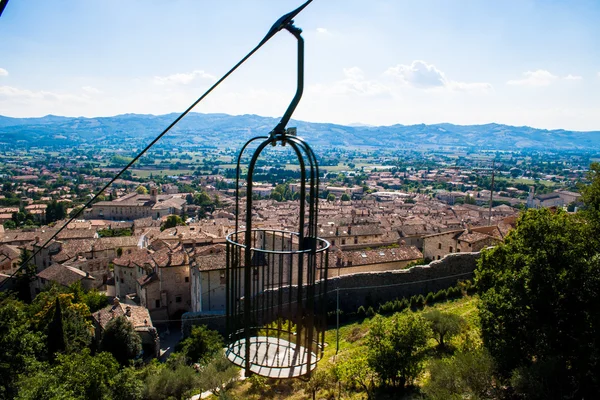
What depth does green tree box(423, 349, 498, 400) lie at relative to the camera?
30.4 feet

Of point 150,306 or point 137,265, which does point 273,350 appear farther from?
point 137,265

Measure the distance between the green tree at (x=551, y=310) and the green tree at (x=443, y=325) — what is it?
242cm

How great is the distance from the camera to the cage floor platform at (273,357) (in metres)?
4.06

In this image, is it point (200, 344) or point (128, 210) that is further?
point (128, 210)

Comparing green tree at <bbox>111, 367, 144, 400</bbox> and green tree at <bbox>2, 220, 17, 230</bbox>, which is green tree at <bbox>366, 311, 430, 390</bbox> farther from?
green tree at <bbox>2, 220, 17, 230</bbox>

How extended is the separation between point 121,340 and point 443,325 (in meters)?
15.3

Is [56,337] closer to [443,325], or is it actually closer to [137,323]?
[137,323]

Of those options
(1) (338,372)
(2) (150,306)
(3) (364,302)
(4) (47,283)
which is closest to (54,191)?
(4) (47,283)

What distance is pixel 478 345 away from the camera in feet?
41.2

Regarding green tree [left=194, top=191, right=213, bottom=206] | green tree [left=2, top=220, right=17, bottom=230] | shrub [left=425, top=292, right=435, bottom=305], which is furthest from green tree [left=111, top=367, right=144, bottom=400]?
green tree [left=194, top=191, right=213, bottom=206]

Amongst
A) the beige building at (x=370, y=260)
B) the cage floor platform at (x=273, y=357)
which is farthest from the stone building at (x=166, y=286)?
the cage floor platform at (x=273, y=357)

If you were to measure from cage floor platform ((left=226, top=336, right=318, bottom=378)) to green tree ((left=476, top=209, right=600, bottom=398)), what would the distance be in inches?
237

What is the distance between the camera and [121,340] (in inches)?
837

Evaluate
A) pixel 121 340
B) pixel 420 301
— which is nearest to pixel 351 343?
pixel 420 301
